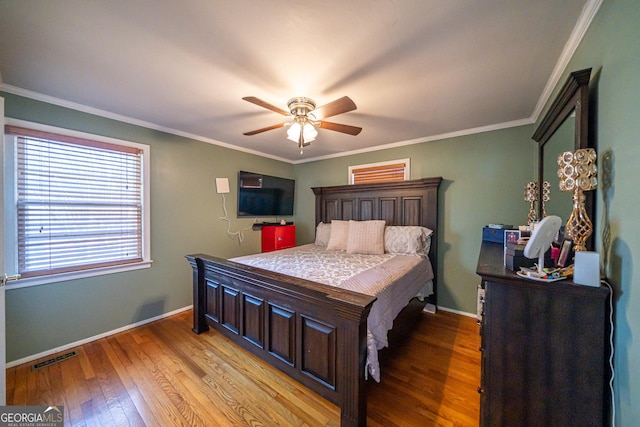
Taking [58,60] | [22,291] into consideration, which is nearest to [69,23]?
[58,60]

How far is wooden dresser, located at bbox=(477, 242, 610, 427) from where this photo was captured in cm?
92

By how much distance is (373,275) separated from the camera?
1.97 metres

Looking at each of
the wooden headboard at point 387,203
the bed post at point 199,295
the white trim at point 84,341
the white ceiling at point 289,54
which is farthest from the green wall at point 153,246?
the wooden headboard at point 387,203

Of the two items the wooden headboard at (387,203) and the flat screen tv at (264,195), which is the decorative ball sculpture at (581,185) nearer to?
the wooden headboard at (387,203)

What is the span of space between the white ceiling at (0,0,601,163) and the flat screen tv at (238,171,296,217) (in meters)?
1.37

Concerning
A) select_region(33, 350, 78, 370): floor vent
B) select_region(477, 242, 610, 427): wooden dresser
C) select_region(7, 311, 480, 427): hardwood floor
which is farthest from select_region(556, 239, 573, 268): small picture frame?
select_region(33, 350, 78, 370): floor vent

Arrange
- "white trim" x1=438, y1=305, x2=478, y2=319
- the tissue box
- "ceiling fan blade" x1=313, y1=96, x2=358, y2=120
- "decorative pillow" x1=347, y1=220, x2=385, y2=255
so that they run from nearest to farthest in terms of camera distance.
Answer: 1. "ceiling fan blade" x1=313, y1=96, x2=358, y2=120
2. the tissue box
3. "white trim" x1=438, y1=305, x2=478, y2=319
4. "decorative pillow" x1=347, y1=220, x2=385, y2=255

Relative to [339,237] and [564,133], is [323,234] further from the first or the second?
[564,133]

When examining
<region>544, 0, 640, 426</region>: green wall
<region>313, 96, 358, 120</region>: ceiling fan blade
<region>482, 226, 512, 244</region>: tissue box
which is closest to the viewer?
<region>544, 0, 640, 426</region>: green wall

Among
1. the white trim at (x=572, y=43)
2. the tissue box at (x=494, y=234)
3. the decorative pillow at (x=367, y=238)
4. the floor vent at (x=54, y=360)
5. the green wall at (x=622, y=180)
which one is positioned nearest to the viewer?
the green wall at (x=622, y=180)

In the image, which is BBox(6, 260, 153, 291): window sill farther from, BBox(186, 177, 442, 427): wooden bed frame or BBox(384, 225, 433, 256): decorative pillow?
BBox(384, 225, 433, 256): decorative pillow

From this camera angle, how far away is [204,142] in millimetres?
3154

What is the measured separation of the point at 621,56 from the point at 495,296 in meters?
1.14

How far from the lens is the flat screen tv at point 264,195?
3.61 metres
